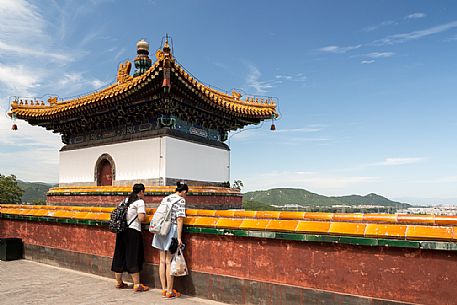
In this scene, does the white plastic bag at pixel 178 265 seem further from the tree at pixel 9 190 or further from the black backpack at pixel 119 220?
the tree at pixel 9 190

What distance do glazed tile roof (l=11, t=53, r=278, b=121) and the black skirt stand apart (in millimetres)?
4686

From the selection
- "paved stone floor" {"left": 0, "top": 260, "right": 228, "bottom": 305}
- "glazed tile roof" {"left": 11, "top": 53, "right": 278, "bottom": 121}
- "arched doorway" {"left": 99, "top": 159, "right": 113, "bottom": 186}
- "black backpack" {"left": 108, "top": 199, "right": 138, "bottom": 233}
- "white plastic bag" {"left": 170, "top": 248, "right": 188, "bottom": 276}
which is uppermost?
"glazed tile roof" {"left": 11, "top": 53, "right": 278, "bottom": 121}

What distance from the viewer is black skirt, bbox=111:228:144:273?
6.46 metres

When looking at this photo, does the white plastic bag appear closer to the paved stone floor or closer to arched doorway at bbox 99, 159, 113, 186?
the paved stone floor

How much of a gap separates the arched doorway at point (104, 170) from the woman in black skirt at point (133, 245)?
246 inches

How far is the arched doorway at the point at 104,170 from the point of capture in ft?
41.5

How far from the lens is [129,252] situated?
21.4 feet

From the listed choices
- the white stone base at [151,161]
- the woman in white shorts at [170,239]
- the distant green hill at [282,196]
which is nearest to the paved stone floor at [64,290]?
the woman in white shorts at [170,239]

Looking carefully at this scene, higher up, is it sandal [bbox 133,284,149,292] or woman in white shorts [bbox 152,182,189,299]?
woman in white shorts [bbox 152,182,189,299]

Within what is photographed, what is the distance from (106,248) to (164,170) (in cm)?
392

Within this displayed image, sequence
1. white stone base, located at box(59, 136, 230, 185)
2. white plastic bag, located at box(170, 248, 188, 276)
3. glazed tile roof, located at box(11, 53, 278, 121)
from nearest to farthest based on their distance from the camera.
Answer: white plastic bag, located at box(170, 248, 188, 276)
glazed tile roof, located at box(11, 53, 278, 121)
white stone base, located at box(59, 136, 230, 185)

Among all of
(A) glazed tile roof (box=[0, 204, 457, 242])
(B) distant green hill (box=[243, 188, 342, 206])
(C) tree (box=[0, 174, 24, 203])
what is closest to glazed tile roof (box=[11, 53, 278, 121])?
(A) glazed tile roof (box=[0, 204, 457, 242])

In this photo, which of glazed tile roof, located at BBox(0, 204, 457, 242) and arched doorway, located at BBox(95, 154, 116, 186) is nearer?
glazed tile roof, located at BBox(0, 204, 457, 242)

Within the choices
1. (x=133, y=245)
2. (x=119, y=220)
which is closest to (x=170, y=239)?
(x=133, y=245)
